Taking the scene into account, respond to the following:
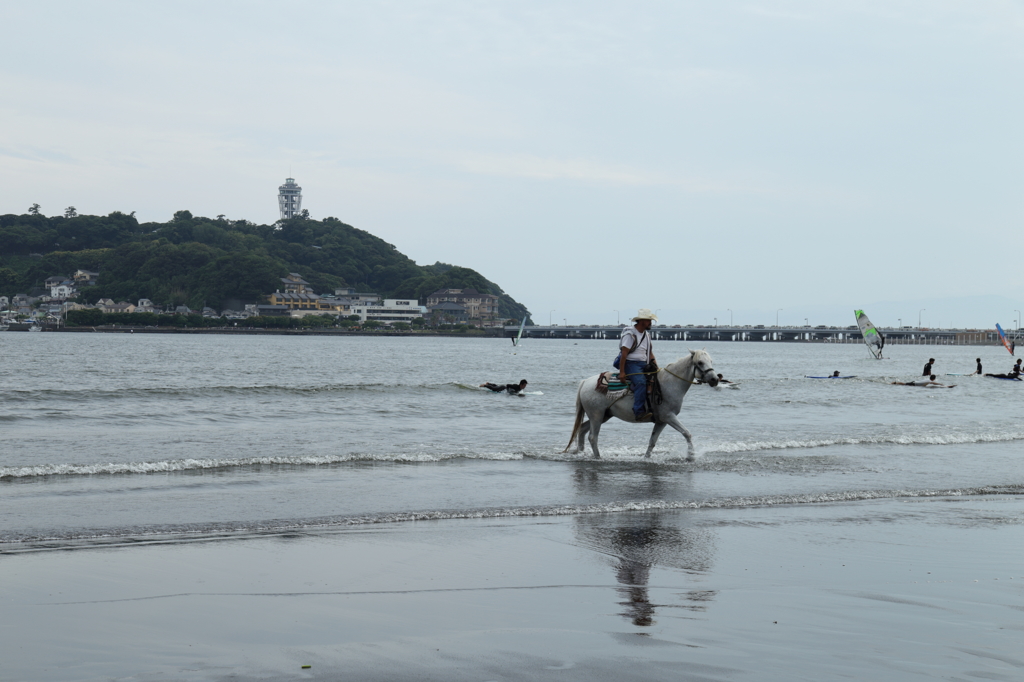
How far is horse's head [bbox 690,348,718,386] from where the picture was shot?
44.8ft

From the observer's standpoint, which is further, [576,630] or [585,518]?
[585,518]

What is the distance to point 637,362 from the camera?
47.5 ft

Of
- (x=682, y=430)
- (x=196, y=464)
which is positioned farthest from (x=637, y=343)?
(x=196, y=464)

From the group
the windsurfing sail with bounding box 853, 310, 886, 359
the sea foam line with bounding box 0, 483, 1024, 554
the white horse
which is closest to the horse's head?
the white horse

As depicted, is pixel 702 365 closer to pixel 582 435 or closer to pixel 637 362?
pixel 637 362

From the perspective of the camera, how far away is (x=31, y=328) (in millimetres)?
192625

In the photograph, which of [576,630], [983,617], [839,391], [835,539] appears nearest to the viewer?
[576,630]

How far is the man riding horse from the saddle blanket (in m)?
0.08

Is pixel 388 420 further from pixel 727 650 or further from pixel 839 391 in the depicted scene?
pixel 839 391

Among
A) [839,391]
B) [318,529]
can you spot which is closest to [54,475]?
[318,529]

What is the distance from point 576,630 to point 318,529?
4.16m

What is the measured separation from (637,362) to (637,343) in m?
0.34

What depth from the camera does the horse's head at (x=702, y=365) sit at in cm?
1366

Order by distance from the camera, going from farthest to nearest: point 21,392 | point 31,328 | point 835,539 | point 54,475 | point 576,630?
point 31,328
point 21,392
point 54,475
point 835,539
point 576,630
